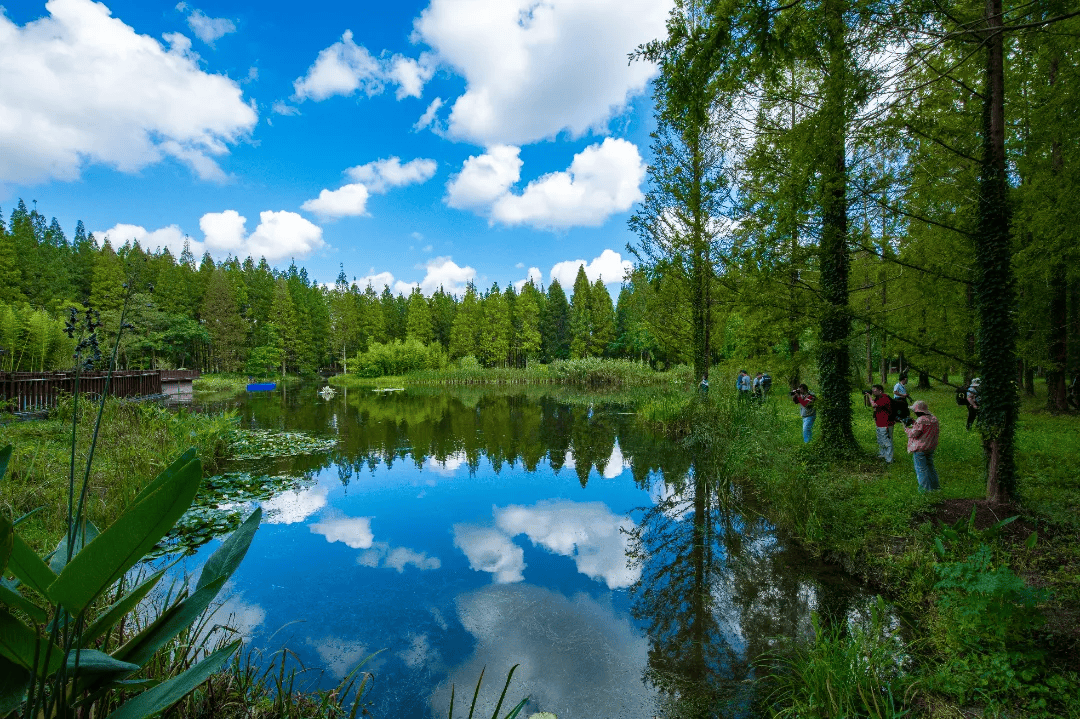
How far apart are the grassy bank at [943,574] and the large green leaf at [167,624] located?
3.40m

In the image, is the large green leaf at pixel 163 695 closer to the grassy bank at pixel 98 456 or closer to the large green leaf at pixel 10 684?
the large green leaf at pixel 10 684

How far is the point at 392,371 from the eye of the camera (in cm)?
4412

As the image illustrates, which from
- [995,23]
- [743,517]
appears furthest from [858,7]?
[743,517]

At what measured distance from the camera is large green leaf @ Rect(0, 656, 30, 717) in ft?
3.30

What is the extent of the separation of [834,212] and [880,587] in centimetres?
616

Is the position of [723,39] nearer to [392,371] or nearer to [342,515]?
[342,515]

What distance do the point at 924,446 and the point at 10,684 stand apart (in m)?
8.22

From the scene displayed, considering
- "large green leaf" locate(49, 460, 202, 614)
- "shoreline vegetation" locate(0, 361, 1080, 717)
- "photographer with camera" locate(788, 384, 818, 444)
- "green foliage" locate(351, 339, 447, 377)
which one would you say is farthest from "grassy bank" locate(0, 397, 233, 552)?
"green foliage" locate(351, 339, 447, 377)

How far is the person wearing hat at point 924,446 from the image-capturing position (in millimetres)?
6289

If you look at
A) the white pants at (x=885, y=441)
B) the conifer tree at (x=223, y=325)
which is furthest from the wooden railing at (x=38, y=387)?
the conifer tree at (x=223, y=325)

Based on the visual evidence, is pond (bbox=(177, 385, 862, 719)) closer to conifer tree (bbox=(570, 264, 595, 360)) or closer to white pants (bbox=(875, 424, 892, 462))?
white pants (bbox=(875, 424, 892, 462))

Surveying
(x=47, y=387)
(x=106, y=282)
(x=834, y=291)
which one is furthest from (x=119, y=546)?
(x=106, y=282)

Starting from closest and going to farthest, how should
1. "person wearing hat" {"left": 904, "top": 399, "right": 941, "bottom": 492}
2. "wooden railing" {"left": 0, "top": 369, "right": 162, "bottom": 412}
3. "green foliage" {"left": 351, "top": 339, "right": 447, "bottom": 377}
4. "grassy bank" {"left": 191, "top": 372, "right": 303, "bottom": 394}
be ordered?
"person wearing hat" {"left": 904, "top": 399, "right": 941, "bottom": 492}, "wooden railing" {"left": 0, "top": 369, "right": 162, "bottom": 412}, "grassy bank" {"left": 191, "top": 372, "right": 303, "bottom": 394}, "green foliage" {"left": 351, "top": 339, "right": 447, "bottom": 377}

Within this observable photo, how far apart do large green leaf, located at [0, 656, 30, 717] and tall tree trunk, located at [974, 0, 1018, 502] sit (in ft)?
26.1
